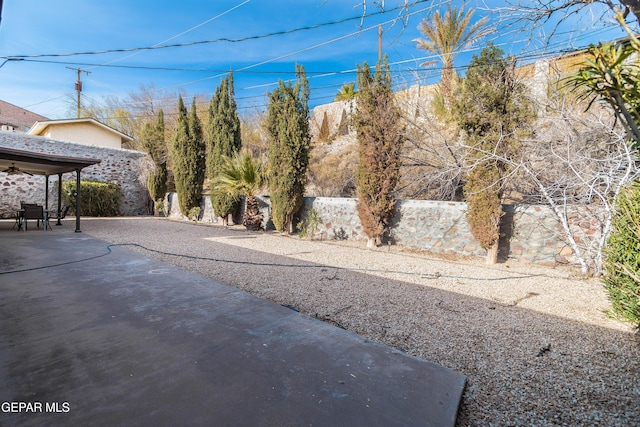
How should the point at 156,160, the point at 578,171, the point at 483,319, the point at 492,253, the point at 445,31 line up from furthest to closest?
1. the point at 156,160
2. the point at 445,31
3. the point at 492,253
4. the point at 578,171
5. the point at 483,319

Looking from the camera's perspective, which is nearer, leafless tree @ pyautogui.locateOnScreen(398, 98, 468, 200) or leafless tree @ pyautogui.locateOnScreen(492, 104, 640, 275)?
leafless tree @ pyautogui.locateOnScreen(492, 104, 640, 275)

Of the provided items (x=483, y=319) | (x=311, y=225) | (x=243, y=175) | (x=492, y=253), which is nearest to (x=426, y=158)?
(x=492, y=253)

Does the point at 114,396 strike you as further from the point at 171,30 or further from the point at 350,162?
the point at 350,162

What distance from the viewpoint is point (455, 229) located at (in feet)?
23.9

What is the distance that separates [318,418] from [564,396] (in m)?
1.64

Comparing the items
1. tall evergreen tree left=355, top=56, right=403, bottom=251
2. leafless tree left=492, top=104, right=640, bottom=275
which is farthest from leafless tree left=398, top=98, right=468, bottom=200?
leafless tree left=492, top=104, right=640, bottom=275

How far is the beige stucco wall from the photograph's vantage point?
57.6 ft

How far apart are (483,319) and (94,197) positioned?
1657cm

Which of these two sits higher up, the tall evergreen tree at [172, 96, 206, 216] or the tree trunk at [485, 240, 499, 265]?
the tall evergreen tree at [172, 96, 206, 216]

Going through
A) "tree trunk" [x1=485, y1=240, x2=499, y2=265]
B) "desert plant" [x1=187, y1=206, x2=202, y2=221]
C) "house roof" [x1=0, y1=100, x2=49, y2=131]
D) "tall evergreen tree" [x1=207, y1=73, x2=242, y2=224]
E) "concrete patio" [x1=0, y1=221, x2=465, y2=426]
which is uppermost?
"house roof" [x1=0, y1=100, x2=49, y2=131]

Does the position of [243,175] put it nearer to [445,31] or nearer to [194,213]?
[194,213]

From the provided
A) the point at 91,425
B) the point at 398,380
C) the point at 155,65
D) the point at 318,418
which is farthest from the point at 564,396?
the point at 155,65

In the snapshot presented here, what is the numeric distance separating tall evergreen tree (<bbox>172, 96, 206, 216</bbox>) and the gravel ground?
7.31m

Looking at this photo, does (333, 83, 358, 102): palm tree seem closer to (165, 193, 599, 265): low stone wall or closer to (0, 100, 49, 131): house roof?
(165, 193, 599, 265): low stone wall
